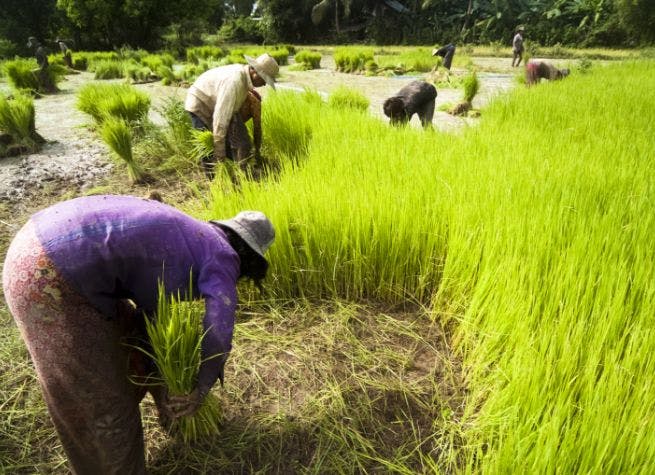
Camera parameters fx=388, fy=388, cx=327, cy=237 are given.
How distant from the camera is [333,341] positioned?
1.70 m

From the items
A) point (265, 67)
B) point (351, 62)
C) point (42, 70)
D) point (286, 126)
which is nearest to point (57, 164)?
point (286, 126)

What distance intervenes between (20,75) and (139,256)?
8.68 m

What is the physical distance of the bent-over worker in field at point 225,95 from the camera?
294 centimetres

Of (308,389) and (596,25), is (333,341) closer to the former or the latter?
(308,389)

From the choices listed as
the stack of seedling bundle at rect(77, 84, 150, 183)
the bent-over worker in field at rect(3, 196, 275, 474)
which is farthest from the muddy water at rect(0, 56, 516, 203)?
the bent-over worker in field at rect(3, 196, 275, 474)

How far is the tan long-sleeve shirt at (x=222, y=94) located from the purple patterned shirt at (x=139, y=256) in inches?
77.5

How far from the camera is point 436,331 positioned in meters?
1.77

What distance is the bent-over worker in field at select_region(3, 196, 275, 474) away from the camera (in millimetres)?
980

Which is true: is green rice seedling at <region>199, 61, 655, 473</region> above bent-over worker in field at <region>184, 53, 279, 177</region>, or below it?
below

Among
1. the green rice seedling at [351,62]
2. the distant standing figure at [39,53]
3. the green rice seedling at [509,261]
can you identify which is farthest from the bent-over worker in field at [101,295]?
the green rice seedling at [351,62]

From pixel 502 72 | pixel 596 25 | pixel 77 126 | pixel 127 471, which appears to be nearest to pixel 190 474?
pixel 127 471

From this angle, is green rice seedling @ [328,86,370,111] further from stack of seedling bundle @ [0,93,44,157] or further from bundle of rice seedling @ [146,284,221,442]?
bundle of rice seedling @ [146,284,221,442]

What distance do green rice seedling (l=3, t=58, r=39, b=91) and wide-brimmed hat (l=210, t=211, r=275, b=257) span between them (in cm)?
801

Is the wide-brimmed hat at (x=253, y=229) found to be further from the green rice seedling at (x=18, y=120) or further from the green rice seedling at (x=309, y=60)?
the green rice seedling at (x=309, y=60)
